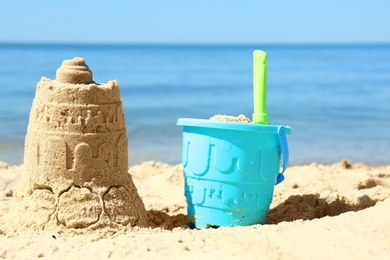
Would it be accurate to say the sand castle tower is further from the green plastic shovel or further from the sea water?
the sea water

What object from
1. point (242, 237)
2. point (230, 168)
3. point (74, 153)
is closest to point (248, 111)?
point (230, 168)

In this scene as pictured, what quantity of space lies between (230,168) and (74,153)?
33.9 inches

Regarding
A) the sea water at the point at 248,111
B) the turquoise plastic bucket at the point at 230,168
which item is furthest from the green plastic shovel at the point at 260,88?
the sea water at the point at 248,111

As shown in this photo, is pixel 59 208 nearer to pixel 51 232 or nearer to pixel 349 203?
pixel 51 232

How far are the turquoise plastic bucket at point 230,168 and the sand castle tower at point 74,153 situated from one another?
1.41 ft

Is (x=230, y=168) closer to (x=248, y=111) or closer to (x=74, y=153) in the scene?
(x=74, y=153)

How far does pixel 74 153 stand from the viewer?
3.35 metres

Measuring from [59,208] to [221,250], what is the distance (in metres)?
1.02

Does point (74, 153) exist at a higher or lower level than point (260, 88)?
lower

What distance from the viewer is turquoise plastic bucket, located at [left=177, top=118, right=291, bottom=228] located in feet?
11.5

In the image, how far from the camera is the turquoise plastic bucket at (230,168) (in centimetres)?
349

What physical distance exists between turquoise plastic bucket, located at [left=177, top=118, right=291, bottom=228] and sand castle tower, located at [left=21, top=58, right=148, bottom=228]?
1.41 ft

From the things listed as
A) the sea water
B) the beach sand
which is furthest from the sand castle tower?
the sea water

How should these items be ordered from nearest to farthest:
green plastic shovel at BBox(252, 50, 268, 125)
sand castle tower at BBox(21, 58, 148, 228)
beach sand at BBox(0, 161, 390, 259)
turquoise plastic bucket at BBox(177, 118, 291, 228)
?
beach sand at BBox(0, 161, 390, 259), sand castle tower at BBox(21, 58, 148, 228), turquoise plastic bucket at BBox(177, 118, 291, 228), green plastic shovel at BBox(252, 50, 268, 125)
